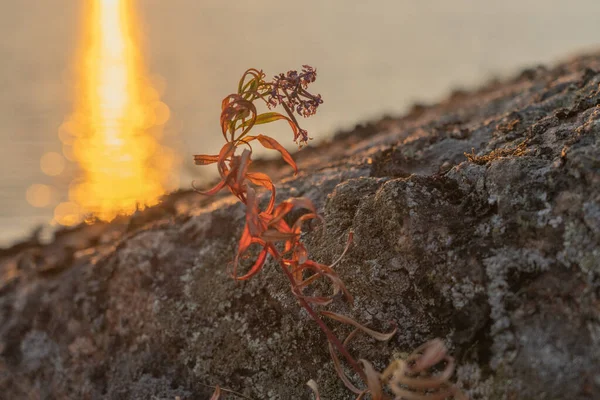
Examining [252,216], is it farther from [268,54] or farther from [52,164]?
[268,54]

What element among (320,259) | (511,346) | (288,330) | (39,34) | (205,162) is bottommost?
(511,346)

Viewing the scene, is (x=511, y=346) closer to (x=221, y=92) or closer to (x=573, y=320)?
(x=573, y=320)

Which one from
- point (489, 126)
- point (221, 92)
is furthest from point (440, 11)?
point (489, 126)

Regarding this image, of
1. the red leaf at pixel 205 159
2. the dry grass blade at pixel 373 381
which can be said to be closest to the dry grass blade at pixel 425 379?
the dry grass blade at pixel 373 381

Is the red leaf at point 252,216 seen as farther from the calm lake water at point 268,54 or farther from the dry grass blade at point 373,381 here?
the calm lake water at point 268,54

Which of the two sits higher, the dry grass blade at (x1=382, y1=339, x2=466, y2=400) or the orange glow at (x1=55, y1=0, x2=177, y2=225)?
the orange glow at (x1=55, y1=0, x2=177, y2=225)

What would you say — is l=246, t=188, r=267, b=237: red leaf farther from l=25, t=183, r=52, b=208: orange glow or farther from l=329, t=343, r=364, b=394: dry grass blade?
l=25, t=183, r=52, b=208: orange glow

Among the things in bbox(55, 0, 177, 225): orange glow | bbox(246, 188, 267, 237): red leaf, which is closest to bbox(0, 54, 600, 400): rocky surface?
bbox(246, 188, 267, 237): red leaf
